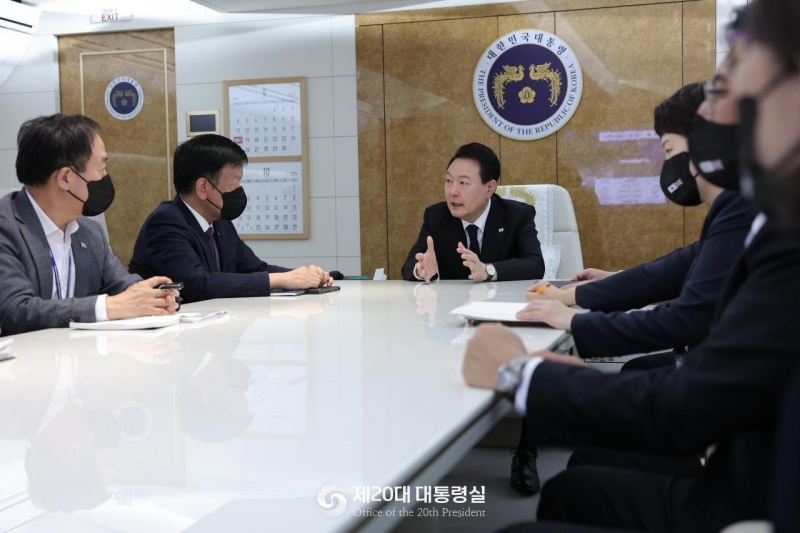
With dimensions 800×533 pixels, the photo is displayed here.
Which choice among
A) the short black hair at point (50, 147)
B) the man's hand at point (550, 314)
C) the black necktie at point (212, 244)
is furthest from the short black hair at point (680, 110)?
the black necktie at point (212, 244)

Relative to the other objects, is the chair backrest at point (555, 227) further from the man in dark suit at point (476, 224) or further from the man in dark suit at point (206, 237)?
the man in dark suit at point (206, 237)

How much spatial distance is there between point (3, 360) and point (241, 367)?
2.14ft

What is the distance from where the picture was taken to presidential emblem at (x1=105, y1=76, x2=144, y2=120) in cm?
608

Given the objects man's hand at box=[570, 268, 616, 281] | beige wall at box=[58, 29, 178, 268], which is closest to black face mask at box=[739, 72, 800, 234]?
man's hand at box=[570, 268, 616, 281]

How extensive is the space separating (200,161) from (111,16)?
10.4ft

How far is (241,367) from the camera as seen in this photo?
5.47 ft

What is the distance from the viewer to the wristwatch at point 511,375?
1224 millimetres

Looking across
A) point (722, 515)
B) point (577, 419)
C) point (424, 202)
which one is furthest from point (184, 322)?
point (424, 202)

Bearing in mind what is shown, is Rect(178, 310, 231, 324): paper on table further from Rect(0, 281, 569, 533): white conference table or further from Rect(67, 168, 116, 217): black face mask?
Rect(67, 168, 116, 217): black face mask

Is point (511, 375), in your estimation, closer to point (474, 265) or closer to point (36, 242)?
point (36, 242)

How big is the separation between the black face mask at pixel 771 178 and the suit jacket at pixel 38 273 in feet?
7.00

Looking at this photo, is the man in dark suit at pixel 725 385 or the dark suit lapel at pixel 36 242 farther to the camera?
the dark suit lapel at pixel 36 242

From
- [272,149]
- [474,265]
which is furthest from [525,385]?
[272,149]

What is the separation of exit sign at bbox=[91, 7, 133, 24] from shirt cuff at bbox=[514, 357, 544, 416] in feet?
18.7
